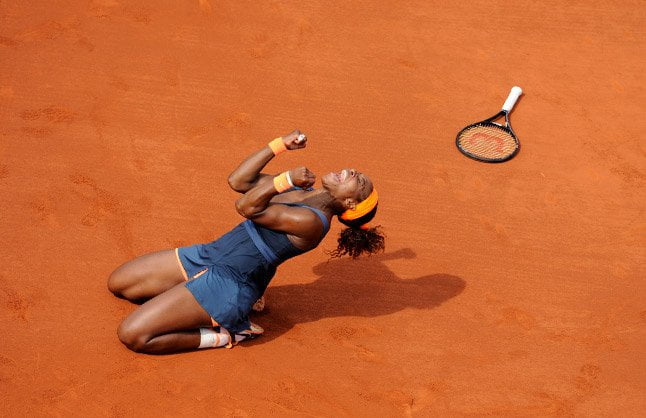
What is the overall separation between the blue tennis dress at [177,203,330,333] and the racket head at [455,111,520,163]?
281 cm

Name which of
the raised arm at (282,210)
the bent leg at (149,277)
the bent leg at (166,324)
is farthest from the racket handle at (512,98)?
the bent leg at (166,324)

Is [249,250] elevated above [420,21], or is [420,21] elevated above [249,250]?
[420,21]

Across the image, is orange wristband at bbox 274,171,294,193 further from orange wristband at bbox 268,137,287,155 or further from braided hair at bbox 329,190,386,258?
braided hair at bbox 329,190,386,258

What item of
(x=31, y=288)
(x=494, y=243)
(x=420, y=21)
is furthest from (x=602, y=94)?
(x=31, y=288)

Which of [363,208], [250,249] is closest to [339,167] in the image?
[363,208]

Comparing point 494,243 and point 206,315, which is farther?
point 494,243

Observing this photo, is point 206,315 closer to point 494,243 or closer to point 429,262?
point 429,262

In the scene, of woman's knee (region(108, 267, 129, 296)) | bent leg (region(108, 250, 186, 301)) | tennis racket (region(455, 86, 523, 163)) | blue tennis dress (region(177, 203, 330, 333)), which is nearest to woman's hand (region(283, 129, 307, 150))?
blue tennis dress (region(177, 203, 330, 333))

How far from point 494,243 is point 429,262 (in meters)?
0.65

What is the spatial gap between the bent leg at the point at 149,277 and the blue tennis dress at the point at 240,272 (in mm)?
235

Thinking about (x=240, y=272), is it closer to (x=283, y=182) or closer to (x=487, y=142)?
(x=283, y=182)

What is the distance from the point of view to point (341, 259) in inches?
301

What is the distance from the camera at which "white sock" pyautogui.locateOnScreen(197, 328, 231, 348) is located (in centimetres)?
650

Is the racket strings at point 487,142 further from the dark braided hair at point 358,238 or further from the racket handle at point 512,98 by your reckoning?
the dark braided hair at point 358,238
